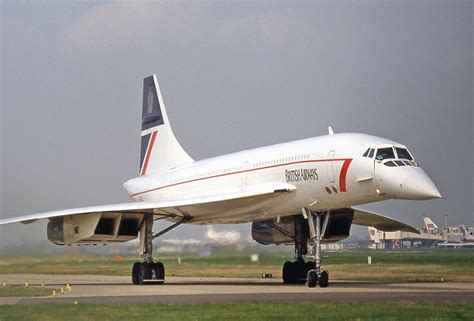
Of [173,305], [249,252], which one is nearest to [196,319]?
[173,305]

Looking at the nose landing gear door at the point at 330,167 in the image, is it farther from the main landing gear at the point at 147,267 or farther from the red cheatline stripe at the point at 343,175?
the main landing gear at the point at 147,267

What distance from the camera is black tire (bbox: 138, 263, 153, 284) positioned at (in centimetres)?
2516

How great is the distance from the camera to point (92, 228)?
25.0 meters

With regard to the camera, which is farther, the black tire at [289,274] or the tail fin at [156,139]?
the tail fin at [156,139]

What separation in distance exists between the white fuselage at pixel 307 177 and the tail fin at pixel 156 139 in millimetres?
2279

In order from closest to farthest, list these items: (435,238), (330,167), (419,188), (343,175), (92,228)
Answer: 1. (419,188)
2. (343,175)
3. (330,167)
4. (92,228)
5. (435,238)

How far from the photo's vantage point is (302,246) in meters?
25.5

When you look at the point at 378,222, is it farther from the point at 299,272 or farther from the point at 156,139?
the point at 156,139

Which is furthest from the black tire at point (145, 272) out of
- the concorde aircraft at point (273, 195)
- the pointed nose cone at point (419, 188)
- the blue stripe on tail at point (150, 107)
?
the pointed nose cone at point (419, 188)

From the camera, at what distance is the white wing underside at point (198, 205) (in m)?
23.4

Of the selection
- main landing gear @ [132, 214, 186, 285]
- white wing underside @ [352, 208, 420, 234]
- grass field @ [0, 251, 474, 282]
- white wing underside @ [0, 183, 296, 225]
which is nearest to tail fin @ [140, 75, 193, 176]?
grass field @ [0, 251, 474, 282]

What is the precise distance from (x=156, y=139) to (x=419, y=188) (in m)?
13.9

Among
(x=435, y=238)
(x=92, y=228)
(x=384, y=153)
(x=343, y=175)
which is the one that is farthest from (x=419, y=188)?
(x=435, y=238)

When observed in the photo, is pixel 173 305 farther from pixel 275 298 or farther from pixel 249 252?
pixel 249 252
